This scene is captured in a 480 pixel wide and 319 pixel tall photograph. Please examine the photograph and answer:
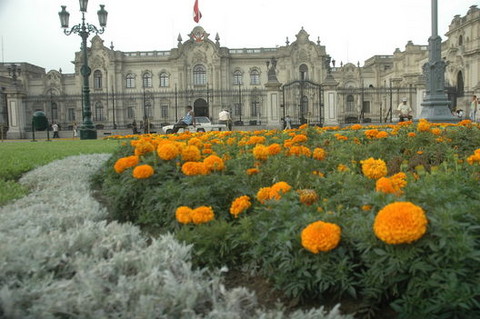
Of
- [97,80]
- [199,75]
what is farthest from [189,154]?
[97,80]

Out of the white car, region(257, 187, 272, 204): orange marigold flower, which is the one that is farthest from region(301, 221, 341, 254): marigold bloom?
the white car

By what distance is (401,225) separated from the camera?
6.68 ft

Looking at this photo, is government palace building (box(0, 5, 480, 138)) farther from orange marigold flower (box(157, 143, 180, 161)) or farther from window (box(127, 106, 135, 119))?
orange marigold flower (box(157, 143, 180, 161))

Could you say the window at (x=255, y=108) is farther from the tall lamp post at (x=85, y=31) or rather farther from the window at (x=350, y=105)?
the tall lamp post at (x=85, y=31)

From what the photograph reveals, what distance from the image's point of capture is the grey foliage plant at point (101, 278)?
6.10 feet

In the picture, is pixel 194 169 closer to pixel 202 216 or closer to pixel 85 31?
pixel 202 216

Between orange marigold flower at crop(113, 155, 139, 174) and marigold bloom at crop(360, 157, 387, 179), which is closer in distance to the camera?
marigold bloom at crop(360, 157, 387, 179)

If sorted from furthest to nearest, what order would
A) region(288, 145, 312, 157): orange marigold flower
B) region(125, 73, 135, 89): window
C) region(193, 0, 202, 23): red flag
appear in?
region(125, 73, 135, 89): window
region(193, 0, 202, 23): red flag
region(288, 145, 312, 157): orange marigold flower

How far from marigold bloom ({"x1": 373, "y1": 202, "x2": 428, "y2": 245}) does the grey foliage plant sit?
1.47 feet

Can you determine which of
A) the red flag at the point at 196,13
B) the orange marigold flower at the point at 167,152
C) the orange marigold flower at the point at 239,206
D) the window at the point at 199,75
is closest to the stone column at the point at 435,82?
the orange marigold flower at the point at 167,152

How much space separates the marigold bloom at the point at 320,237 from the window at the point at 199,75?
49.7 meters

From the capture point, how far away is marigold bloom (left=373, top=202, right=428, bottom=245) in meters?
2.03

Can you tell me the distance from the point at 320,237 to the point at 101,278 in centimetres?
115

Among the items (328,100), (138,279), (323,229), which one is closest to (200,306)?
(138,279)
